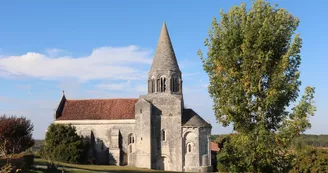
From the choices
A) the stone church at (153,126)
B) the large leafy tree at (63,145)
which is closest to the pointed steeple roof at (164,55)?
the stone church at (153,126)

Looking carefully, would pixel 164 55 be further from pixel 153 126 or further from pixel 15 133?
pixel 15 133

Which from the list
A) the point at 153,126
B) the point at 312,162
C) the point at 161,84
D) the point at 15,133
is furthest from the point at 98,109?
the point at 312,162

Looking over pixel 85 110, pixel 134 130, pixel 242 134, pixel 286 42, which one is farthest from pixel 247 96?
pixel 85 110

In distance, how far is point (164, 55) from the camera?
5291 centimetres

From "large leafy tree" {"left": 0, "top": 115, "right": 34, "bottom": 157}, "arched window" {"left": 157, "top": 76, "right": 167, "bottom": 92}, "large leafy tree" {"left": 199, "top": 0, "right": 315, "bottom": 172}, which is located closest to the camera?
"large leafy tree" {"left": 199, "top": 0, "right": 315, "bottom": 172}

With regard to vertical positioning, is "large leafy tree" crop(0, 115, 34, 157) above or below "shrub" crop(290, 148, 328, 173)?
above

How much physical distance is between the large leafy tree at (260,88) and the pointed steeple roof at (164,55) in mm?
33003

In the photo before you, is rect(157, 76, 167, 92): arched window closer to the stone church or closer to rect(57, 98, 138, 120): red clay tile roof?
the stone church

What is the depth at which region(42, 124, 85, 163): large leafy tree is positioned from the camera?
48.1 meters

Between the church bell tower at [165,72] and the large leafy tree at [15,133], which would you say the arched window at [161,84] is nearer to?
the church bell tower at [165,72]

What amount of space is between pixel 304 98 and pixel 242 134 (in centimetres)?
355

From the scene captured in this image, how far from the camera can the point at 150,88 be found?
5275cm

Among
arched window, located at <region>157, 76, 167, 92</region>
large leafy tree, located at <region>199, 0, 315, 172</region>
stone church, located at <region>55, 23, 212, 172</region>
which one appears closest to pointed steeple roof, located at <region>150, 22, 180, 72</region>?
stone church, located at <region>55, 23, 212, 172</region>

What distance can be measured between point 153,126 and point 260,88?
34371mm
